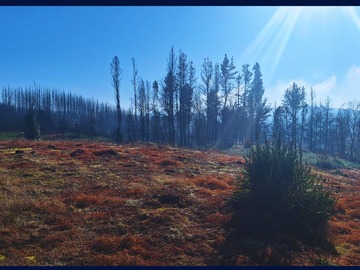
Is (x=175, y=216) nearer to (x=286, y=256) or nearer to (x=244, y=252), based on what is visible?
(x=244, y=252)

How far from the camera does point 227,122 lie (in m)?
49.3

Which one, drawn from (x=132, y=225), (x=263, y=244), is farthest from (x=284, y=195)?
(x=132, y=225)

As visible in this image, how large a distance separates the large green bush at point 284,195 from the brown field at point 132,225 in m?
0.56

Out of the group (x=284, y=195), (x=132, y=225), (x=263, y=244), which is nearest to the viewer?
(x=263, y=244)

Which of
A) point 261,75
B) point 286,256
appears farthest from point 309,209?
point 261,75

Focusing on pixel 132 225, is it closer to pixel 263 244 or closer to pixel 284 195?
pixel 263 244

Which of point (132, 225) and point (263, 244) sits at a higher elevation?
point (132, 225)

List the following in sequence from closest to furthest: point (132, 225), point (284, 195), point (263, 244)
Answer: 1. point (263, 244)
2. point (132, 225)
3. point (284, 195)

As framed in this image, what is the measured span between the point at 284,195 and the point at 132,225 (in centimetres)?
375

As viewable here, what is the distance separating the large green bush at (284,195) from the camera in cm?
666

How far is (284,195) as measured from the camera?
6.98 metres

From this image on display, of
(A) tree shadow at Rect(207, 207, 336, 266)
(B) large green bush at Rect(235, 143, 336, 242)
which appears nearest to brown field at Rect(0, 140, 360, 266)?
(A) tree shadow at Rect(207, 207, 336, 266)

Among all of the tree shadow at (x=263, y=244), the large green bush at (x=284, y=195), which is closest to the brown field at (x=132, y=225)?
the tree shadow at (x=263, y=244)

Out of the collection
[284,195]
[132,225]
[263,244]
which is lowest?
[263,244]
